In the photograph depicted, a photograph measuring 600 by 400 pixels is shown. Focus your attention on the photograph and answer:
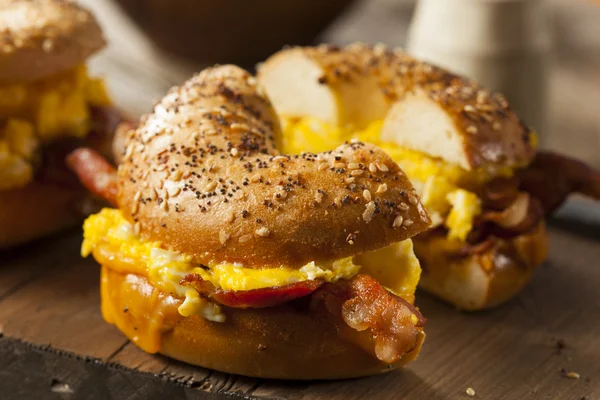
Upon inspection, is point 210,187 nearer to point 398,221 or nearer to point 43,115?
point 398,221

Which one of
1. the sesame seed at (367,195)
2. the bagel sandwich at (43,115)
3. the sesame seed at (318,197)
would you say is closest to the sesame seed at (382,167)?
the sesame seed at (367,195)

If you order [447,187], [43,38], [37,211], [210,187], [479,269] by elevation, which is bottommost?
[37,211]

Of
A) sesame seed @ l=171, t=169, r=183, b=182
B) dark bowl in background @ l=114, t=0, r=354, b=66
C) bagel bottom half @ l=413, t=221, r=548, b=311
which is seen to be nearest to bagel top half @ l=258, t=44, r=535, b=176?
bagel bottom half @ l=413, t=221, r=548, b=311

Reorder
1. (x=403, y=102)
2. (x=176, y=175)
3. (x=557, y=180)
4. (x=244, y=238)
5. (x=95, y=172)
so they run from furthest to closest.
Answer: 1. (x=557, y=180)
2. (x=403, y=102)
3. (x=95, y=172)
4. (x=176, y=175)
5. (x=244, y=238)

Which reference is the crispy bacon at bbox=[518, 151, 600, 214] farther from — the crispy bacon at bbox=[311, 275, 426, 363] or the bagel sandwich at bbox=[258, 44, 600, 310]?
the crispy bacon at bbox=[311, 275, 426, 363]

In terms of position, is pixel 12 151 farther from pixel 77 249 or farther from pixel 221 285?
pixel 221 285

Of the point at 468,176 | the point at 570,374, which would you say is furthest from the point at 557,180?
the point at 570,374

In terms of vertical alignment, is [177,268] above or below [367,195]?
below
